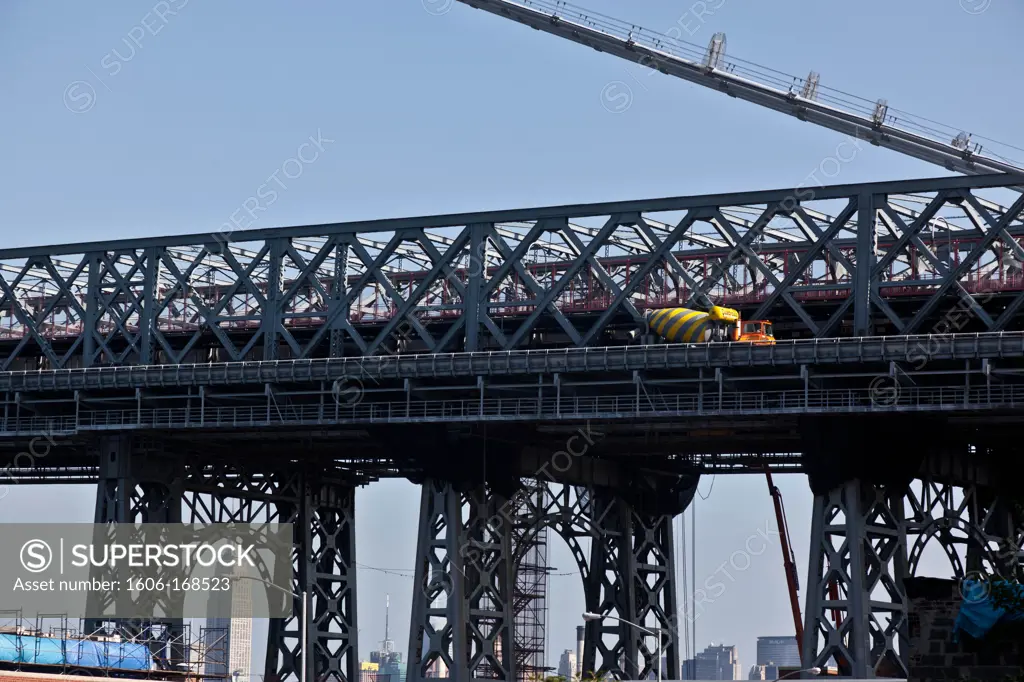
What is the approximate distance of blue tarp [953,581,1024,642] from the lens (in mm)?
58188

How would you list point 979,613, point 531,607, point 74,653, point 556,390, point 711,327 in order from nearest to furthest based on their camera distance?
point 979,613
point 74,653
point 711,327
point 556,390
point 531,607

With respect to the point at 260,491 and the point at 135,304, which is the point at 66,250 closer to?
the point at 135,304

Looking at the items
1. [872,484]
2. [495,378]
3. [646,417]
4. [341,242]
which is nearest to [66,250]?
[341,242]

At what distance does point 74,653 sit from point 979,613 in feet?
137

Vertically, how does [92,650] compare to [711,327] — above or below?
below

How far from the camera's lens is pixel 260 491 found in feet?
349

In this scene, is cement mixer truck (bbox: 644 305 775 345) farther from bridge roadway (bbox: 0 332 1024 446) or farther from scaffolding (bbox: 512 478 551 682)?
scaffolding (bbox: 512 478 551 682)

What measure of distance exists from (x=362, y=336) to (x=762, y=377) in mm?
26452

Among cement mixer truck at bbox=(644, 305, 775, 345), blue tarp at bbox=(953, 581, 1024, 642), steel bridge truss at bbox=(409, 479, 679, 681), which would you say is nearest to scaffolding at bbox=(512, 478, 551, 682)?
steel bridge truss at bbox=(409, 479, 679, 681)

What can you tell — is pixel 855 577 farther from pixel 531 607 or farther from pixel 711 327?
pixel 531 607

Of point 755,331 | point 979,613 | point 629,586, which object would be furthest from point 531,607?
point 979,613

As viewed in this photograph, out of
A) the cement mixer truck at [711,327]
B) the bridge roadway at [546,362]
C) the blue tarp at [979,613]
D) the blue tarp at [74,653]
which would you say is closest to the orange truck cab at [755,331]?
the cement mixer truck at [711,327]

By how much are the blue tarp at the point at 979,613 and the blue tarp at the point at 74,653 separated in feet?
131

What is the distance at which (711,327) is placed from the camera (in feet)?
261
